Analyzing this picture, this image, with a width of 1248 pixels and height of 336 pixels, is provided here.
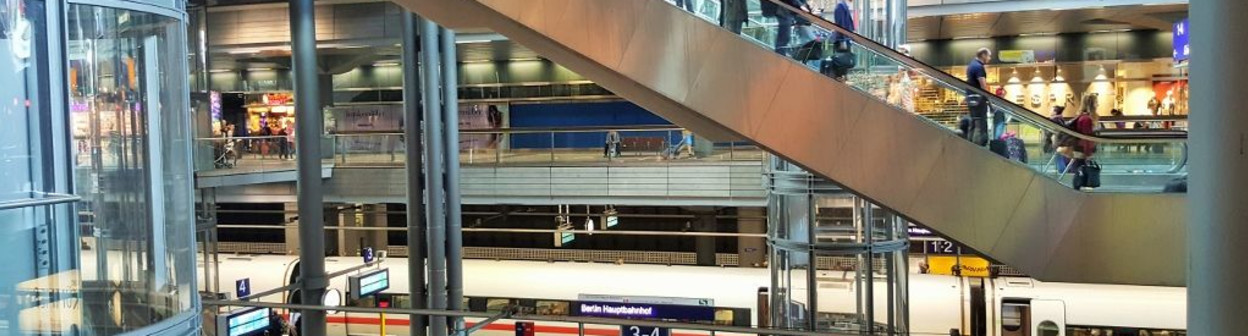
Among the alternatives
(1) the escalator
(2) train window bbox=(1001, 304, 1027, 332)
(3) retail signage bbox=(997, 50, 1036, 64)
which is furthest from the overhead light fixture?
(1) the escalator

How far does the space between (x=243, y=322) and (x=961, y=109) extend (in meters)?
10.2

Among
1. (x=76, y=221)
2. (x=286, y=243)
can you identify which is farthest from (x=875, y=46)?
(x=286, y=243)

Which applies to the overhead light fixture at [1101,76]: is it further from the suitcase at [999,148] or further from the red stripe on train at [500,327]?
the suitcase at [999,148]

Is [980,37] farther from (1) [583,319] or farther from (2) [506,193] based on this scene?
(1) [583,319]

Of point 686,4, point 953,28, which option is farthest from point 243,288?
point 953,28

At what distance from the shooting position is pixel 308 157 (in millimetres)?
10906

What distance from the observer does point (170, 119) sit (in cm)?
450

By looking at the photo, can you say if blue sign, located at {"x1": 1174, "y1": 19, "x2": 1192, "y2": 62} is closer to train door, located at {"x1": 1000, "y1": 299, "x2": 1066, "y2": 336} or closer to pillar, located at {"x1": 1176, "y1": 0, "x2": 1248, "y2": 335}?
train door, located at {"x1": 1000, "y1": 299, "x2": 1066, "y2": 336}

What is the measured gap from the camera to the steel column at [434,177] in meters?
11.2

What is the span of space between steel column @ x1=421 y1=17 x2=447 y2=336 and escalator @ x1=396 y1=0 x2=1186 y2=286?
16.1 ft

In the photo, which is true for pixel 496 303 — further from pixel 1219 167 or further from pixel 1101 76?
pixel 1219 167

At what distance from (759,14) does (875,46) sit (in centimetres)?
84

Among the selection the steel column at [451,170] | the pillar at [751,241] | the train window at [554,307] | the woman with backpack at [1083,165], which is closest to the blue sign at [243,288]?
the train window at [554,307]

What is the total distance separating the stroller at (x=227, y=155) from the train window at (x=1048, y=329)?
13.2m
